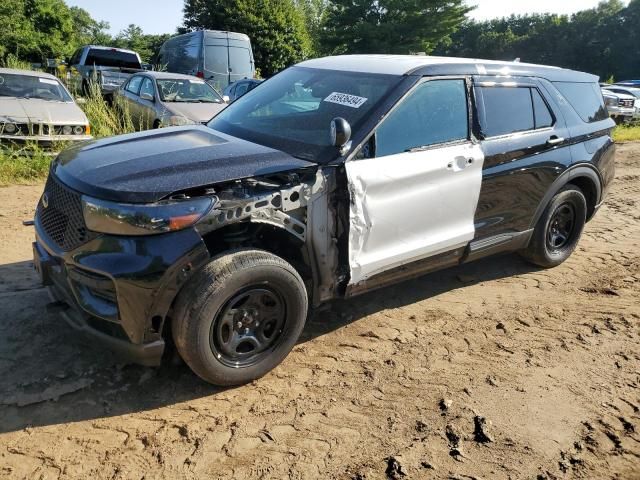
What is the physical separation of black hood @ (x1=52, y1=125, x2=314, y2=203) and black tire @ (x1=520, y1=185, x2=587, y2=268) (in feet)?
8.59

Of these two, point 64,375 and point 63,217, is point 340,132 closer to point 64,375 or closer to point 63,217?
point 63,217

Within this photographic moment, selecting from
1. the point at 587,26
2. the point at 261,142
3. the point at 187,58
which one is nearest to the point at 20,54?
the point at 187,58

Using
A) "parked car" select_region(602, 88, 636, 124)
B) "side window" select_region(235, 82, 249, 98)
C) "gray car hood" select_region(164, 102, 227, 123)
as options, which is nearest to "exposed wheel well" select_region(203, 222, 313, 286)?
"gray car hood" select_region(164, 102, 227, 123)

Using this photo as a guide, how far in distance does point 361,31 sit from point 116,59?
827 inches

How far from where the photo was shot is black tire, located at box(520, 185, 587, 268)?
15.9 feet

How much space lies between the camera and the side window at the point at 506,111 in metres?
4.20

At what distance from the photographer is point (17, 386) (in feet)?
9.95

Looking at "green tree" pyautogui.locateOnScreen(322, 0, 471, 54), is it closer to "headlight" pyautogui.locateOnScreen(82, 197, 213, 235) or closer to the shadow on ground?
the shadow on ground

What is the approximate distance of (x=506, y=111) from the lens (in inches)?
172

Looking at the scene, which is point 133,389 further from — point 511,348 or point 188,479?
point 511,348

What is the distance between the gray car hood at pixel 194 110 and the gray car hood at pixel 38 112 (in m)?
1.56

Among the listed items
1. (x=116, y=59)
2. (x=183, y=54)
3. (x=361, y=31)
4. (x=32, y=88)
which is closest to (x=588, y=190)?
(x=32, y=88)

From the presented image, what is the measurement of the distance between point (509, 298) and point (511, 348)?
34.6 inches

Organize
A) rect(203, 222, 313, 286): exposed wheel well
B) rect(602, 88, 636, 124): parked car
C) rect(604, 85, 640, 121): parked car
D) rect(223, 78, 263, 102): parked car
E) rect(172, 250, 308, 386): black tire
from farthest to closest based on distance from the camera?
1. rect(604, 85, 640, 121): parked car
2. rect(602, 88, 636, 124): parked car
3. rect(223, 78, 263, 102): parked car
4. rect(203, 222, 313, 286): exposed wheel well
5. rect(172, 250, 308, 386): black tire
